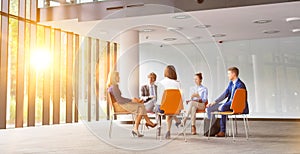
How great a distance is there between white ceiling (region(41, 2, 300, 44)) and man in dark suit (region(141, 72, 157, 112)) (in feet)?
11.2

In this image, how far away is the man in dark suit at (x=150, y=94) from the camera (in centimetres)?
577

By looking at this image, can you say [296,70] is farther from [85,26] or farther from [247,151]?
[247,151]

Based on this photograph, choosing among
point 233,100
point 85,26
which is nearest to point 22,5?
point 85,26

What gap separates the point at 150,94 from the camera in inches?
232

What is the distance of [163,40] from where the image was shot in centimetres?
1316

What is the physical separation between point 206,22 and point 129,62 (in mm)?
2390

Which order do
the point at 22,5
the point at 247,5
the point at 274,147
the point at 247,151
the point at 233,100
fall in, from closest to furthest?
the point at 247,151 → the point at 274,147 → the point at 233,100 → the point at 247,5 → the point at 22,5

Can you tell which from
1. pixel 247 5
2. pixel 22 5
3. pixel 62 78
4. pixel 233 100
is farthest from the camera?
pixel 62 78

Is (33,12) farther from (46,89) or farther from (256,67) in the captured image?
(256,67)

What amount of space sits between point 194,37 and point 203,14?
331 cm

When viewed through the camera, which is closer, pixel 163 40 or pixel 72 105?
pixel 72 105

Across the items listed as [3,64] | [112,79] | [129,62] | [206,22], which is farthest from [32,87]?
[112,79]

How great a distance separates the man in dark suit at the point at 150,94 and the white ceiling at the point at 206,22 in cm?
340

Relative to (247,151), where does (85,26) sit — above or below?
above
